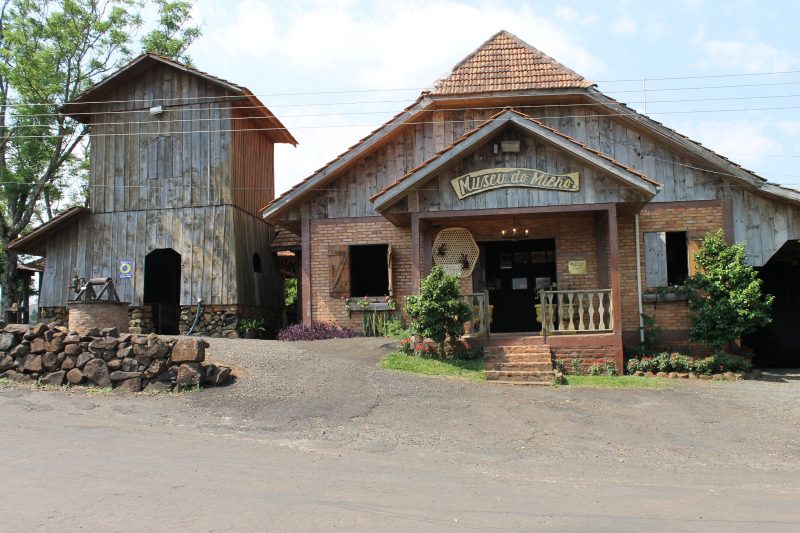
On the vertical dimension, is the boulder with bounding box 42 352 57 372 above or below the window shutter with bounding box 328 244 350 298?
below

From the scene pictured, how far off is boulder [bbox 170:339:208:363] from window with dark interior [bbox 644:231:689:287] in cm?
1078

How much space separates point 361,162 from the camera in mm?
18281

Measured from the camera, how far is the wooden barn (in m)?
19.9

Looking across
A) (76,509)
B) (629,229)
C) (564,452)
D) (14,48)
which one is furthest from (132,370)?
(14,48)

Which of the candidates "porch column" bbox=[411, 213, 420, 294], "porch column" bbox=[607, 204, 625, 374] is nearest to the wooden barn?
"porch column" bbox=[411, 213, 420, 294]

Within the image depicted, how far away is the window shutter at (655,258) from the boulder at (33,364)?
13383 millimetres

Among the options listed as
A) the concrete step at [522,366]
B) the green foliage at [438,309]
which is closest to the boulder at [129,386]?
the green foliage at [438,309]

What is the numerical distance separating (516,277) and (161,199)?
417 inches

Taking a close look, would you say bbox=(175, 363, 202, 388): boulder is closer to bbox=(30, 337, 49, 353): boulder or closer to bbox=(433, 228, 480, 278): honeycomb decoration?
bbox=(30, 337, 49, 353): boulder

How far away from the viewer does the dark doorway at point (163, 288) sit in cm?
2234

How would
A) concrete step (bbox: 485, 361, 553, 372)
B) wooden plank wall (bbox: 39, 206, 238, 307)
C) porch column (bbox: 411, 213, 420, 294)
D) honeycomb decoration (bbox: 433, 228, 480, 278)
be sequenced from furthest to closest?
1. wooden plank wall (bbox: 39, 206, 238, 307)
2. honeycomb decoration (bbox: 433, 228, 480, 278)
3. porch column (bbox: 411, 213, 420, 294)
4. concrete step (bbox: 485, 361, 553, 372)

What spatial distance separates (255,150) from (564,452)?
1609 cm

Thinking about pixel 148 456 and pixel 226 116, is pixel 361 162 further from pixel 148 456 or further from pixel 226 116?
pixel 148 456

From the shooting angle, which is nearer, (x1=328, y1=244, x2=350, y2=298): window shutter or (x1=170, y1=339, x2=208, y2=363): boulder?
(x1=170, y1=339, x2=208, y2=363): boulder
